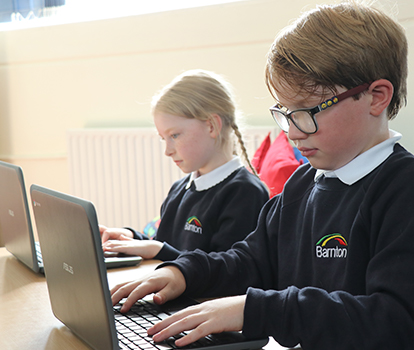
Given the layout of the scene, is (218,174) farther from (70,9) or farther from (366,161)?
(70,9)

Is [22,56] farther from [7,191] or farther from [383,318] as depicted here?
[383,318]

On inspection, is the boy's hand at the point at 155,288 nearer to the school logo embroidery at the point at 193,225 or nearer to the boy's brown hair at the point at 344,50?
the boy's brown hair at the point at 344,50

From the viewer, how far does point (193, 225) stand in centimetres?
147

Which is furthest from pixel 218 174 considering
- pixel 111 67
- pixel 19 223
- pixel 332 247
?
pixel 111 67

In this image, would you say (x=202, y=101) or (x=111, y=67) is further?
(x=111, y=67)

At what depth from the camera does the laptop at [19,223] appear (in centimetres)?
119

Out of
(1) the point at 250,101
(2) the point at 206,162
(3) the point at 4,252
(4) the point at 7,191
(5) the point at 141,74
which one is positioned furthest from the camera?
(5) the point at 141,74

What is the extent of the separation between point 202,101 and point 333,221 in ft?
2.49

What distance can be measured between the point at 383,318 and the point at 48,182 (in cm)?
261

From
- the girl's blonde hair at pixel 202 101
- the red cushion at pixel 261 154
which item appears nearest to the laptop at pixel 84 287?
the girl's blonde hair at pixel 202 101

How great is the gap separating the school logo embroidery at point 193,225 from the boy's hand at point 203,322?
27.2 inches

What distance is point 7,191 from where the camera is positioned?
1293mm

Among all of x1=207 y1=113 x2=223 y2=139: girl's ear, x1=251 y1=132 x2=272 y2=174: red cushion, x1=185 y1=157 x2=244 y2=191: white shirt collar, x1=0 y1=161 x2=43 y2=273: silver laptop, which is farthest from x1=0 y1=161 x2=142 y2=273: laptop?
x1=251 y1=132 x2=272 y2=174: red cushion

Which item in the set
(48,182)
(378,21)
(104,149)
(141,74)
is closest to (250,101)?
(141,74)
